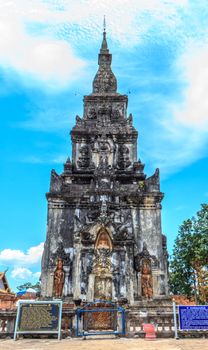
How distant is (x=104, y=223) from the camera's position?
19.7m

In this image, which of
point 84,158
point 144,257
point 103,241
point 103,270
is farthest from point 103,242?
point 84,158

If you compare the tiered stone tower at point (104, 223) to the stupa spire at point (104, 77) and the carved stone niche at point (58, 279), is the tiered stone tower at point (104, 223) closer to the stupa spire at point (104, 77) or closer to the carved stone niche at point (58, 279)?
the carved stone niche at point (58, 279)

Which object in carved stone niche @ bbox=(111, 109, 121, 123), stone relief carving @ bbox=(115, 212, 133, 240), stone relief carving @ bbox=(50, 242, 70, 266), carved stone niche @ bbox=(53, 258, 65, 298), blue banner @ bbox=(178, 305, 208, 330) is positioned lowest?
blue banner @ bbox=(178, 305, 208, 330)

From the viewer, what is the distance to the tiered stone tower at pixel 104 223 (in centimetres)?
1880

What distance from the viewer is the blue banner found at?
11.4 metres

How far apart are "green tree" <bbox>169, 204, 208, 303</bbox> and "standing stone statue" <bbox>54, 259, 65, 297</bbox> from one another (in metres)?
12.1

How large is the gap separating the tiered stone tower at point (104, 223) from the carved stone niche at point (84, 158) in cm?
7

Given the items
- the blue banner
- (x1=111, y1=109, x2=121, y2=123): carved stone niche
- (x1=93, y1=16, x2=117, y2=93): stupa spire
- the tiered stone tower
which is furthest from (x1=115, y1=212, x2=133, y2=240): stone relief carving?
(x1=93, y1=16, x2=117, y2=93): stupa spire

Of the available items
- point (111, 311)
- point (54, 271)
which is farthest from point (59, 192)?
point (111, 311)

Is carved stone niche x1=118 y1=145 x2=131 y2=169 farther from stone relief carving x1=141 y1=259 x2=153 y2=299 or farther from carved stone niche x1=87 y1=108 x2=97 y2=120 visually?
stone relief carving x1=141 y1=259 x2=153 y2=299

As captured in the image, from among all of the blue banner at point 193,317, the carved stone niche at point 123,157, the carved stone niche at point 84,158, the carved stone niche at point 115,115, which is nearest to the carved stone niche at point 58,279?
the carved stone niche at point 84,158

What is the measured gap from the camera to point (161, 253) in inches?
810

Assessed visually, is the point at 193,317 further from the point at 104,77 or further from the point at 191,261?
the point at 104,77

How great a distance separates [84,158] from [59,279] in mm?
9295
